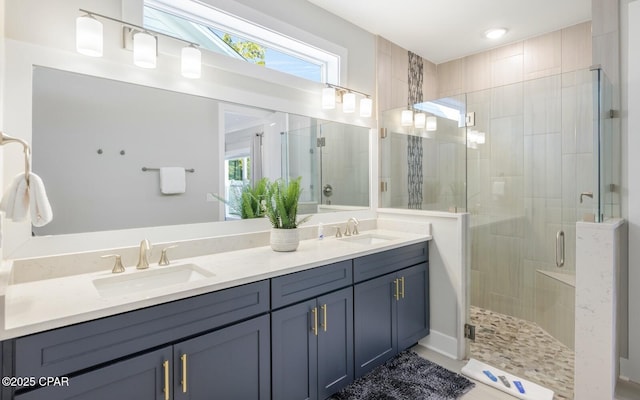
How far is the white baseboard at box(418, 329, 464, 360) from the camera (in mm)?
2486

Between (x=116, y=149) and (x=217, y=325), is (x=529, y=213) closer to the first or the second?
(x=217, y=325)

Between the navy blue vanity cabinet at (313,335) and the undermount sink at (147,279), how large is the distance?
17.7 inches

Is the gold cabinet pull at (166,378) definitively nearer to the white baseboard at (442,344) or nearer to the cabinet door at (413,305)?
the cabinet door at (413,305)

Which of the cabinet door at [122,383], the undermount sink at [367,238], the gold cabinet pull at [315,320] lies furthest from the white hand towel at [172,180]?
the undermount sink at [367,238]

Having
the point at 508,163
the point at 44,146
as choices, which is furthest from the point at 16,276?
the point at 508,163

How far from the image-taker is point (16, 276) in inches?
54.1

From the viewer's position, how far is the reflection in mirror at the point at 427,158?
8.93 ft

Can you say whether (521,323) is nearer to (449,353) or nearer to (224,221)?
(449,353)

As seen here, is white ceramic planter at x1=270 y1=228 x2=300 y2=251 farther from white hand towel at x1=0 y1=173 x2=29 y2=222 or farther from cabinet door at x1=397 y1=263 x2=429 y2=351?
white hand towel at x1=0 y1=173 x2=29 y2=222

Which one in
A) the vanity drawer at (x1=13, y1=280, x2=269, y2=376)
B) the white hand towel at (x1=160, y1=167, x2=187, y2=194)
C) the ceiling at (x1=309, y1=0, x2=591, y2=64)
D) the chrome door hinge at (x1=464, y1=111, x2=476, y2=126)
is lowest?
the vanity drawer at (x1=13, y1=280, x2=269, y2=376)

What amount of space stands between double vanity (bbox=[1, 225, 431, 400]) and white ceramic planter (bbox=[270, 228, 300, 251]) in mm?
65

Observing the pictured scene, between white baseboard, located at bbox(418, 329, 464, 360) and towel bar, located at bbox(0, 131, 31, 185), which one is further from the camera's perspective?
white baseboard, located at bbox(418, 329, 464, 360)

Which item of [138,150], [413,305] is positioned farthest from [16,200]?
[413,305]

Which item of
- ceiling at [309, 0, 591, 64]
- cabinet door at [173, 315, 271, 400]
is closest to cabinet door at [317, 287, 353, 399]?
cabinet door at [173, 315, 271, 400]
